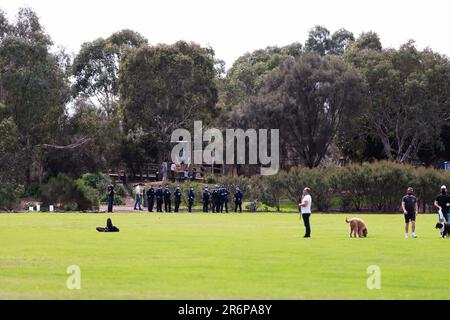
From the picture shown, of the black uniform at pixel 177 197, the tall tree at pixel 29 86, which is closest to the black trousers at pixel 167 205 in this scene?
the black uniform at pixel 177 197

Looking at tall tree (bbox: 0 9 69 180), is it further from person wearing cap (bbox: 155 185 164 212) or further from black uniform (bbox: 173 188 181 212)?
person wearing cap (bbox: 155 185 164 212)

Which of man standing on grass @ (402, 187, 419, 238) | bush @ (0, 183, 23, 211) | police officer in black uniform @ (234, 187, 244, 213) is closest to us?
man standing on grass @ (402, 187, 419, 238)

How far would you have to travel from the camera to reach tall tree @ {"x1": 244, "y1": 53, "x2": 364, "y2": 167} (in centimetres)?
8962

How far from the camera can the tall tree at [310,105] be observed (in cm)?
8962

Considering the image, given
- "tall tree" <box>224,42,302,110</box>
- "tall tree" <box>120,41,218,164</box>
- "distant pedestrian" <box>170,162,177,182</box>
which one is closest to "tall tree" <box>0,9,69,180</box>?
"tall tree" <box>120,41,218,164</box>

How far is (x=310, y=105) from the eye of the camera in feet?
299

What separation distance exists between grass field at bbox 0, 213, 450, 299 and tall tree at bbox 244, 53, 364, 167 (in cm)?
5056

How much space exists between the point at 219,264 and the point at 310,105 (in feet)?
221

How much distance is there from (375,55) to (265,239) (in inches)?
2648

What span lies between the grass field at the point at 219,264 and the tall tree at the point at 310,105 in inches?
1991

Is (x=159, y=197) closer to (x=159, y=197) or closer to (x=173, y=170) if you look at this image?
(x=159, y=197)

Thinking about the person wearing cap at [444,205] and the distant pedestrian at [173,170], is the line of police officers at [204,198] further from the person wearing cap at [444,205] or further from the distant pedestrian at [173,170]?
the person wearing cap at [444,205]

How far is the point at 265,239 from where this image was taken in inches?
1375

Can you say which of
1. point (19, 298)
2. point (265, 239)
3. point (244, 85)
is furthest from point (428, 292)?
point (244, 85)
